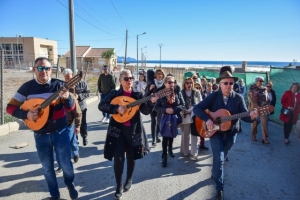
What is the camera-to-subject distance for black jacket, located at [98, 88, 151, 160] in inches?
125

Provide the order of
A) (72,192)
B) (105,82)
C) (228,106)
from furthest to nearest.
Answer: (105,82) < (228,106) < (72,192)

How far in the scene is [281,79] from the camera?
8.40 m

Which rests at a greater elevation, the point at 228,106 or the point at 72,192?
the point at 228,106

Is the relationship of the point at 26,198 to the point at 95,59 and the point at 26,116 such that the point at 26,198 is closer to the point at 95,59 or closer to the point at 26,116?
the point at 26,116

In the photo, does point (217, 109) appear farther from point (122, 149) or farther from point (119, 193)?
point (119, 193)

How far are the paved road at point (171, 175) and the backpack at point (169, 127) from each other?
A: 0.68m

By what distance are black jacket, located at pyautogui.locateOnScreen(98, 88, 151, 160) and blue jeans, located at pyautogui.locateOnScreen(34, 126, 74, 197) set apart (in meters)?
0.57

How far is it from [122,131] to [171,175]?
1.53m

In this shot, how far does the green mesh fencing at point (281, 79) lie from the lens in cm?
754

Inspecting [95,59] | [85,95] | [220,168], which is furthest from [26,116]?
[95,59]

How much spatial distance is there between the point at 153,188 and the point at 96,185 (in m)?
0.99

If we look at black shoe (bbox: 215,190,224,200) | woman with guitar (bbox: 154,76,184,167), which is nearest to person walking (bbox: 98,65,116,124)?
woman with guitar (bbox: 154,76,184,167)

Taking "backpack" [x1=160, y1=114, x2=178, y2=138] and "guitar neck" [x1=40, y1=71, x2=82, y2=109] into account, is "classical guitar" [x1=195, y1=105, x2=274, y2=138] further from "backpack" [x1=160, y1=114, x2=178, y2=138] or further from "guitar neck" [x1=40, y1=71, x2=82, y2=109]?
"guitar neck" [x1=40, y1=71, x2=82, y2=109]

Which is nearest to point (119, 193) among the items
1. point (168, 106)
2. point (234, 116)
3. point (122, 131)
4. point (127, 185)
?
point (127, 185)
